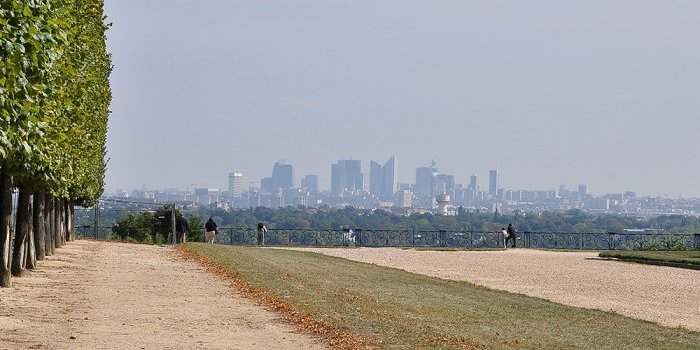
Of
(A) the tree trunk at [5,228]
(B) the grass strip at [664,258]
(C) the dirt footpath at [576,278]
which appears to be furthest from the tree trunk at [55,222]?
(B) the grass strip at [664,258]

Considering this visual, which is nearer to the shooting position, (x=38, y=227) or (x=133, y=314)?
(x=133, y=314)

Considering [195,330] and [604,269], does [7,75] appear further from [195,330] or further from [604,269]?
[604,269]

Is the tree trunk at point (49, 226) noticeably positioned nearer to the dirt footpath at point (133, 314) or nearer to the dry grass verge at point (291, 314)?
the dry grass verge at point (291, 314)

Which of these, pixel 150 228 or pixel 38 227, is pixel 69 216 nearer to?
pixel 150 228

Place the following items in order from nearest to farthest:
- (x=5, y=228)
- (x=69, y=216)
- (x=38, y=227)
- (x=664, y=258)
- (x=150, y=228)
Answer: (x=5, y=228), (x=38, y=227), (x=664, y=258), (x=69, y=216), (x=150, y=228)

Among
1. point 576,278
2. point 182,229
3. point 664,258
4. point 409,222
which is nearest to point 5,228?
point 576,278

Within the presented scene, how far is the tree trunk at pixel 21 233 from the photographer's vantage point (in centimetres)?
3494

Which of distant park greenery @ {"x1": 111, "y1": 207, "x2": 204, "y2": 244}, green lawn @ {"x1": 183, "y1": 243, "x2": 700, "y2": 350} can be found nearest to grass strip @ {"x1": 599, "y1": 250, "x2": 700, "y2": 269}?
green lawn @ {"x1": 183, "y1": 243, "x2": 700, "y2": 350}

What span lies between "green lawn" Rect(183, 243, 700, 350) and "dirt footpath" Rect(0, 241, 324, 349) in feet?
4.41

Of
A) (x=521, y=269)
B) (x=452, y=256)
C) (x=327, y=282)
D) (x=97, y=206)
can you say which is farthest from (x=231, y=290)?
(x=97, y=206)

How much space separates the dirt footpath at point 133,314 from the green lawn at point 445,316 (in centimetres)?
134

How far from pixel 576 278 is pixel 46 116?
29.0 m

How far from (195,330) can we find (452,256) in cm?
4601

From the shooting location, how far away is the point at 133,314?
2500 centimetres
